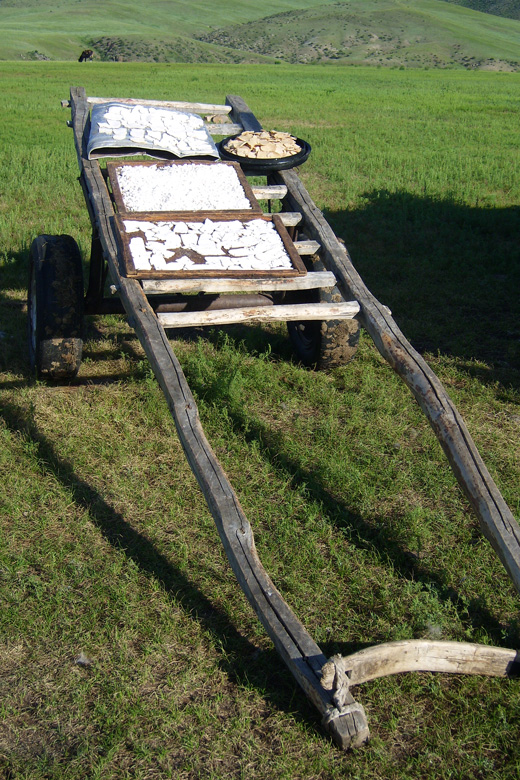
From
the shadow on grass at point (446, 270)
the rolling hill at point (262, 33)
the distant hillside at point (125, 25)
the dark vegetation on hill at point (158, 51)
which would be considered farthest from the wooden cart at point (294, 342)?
the dark vegetation on hill at point (158, 51)

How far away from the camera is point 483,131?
15805mm

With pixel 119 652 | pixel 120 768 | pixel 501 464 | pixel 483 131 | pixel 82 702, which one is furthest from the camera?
pixel 483 131

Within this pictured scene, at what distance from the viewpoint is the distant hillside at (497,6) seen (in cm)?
9698

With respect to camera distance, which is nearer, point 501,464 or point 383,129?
point 501,464

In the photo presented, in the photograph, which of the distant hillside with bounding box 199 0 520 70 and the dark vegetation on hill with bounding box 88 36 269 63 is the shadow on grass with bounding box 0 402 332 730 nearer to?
the dark vegetation on hill with bounding box 88 36 269 63

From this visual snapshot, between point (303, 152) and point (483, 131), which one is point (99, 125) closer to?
point (303, 152)

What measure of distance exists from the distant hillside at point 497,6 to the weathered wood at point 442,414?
360 feet

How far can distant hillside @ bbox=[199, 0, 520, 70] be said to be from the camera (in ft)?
192

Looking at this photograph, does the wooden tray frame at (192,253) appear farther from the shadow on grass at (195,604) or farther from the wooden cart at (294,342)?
the shadow on grass at (195,604)

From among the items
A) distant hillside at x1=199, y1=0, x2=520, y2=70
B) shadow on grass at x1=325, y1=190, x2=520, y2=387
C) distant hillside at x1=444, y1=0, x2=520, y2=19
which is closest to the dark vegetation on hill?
distant hillside at x1=199, y1=0, x2=520, y2=70

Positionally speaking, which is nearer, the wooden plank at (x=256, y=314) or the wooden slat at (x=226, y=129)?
the wooden plank at (x=256, y=314)

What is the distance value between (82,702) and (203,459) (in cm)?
119

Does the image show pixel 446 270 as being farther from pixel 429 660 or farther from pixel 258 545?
pixel 429 660

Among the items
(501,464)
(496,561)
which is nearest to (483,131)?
(501,464)
